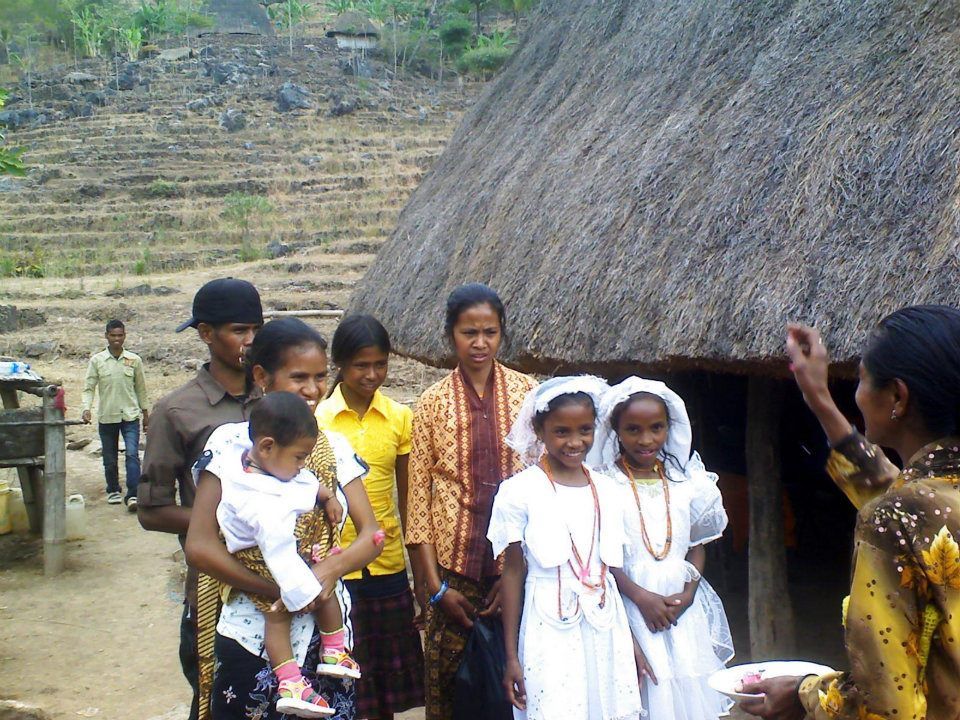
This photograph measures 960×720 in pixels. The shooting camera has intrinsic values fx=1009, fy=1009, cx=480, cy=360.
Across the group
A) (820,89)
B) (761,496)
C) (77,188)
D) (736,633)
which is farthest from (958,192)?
(77,188)

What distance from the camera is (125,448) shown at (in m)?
8.67

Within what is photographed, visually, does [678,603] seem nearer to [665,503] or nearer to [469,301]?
[665,503]

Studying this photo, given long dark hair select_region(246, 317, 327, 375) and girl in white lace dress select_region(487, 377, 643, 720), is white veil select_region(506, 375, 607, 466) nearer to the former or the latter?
girl in white lace dress select_region(487, 377, 643, 720)

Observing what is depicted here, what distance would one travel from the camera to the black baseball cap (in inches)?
106

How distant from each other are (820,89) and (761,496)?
1.92 m

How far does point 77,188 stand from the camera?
28500 mm

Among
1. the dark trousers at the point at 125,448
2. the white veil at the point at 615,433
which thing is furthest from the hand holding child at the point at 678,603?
the dark trousers at the point at 125,448

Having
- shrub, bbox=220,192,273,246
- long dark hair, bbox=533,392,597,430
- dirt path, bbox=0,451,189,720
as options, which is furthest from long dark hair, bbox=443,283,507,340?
shrub, bbox=220,192,273,246

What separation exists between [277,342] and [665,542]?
129cm

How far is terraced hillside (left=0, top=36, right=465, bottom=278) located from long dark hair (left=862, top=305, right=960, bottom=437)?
858 inches

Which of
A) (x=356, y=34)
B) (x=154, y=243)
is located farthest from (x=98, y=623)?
(x=356, y=34)

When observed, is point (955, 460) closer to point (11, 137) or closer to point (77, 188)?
point (77, 188)

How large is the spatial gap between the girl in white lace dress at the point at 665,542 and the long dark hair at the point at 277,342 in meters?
0.94

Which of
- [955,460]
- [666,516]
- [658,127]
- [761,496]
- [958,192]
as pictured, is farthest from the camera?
[658,127]
